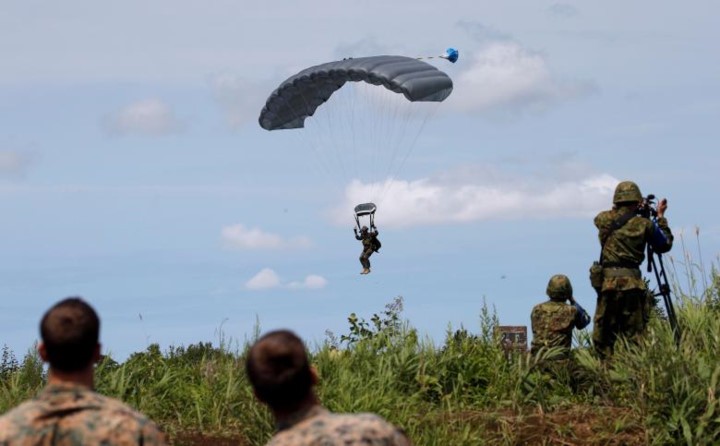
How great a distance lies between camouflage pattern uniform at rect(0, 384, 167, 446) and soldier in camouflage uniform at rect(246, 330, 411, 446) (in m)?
0.57

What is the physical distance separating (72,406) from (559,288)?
35.0 feet

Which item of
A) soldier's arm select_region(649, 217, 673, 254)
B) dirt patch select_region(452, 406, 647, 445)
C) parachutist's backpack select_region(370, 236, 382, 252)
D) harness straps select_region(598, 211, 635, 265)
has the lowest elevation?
dirt patch select_region(452, 406, 647, 445)

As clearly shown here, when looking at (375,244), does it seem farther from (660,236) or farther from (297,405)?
(297,405)

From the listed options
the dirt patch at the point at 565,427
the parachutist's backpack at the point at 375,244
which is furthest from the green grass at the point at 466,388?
the parachutist's backpack at the point at 375,244

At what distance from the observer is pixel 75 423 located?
408 cm

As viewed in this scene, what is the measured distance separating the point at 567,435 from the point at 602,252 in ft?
12.2

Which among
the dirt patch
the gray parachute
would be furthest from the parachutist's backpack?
the dirt patch

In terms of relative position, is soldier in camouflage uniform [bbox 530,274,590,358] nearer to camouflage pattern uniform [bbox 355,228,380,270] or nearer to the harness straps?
the harness straps

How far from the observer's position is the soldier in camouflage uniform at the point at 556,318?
45.8 feet

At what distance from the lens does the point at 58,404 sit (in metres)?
4.07

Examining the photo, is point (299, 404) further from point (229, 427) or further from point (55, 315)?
point (229, 427)

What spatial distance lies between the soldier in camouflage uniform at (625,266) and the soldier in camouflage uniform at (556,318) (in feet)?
1.20

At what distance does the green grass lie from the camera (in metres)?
11.1

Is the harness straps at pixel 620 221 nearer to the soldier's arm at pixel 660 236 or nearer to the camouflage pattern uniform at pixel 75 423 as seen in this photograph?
the soldier's arm at pixel 660 236
